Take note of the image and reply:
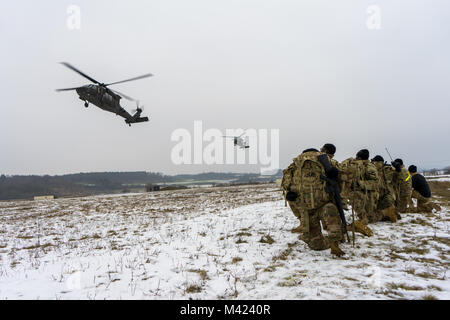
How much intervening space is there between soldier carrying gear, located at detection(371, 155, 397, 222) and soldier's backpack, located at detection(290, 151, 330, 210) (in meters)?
4.35

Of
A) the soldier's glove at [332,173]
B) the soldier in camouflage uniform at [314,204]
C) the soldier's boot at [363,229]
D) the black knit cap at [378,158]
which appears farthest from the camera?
the black knit cap at [378,158]

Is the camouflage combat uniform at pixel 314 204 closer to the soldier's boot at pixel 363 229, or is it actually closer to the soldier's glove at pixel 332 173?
the soldier's glove at pixel 332 173

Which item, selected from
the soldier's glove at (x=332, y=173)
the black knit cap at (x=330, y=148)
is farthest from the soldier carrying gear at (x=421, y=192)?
the soldier's glove at (x=332, y=173)

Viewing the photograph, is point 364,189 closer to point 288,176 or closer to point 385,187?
point 385,187

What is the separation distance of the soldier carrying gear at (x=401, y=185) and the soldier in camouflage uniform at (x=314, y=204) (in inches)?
235

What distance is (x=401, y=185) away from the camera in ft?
30.9

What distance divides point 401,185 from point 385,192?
1445 mm

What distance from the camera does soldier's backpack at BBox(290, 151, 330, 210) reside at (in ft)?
17.4

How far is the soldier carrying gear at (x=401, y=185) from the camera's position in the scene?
9273mm

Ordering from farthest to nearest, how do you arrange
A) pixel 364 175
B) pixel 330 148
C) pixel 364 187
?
pixel 364 175, pixel 364 187, pixel 330 148

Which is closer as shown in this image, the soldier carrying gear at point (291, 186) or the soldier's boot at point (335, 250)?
the soldier's boot at point (335, 250)

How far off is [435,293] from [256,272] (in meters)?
2.70

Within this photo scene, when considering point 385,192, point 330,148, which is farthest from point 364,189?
point 330,148

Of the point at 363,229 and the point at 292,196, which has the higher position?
the point at 292,196
